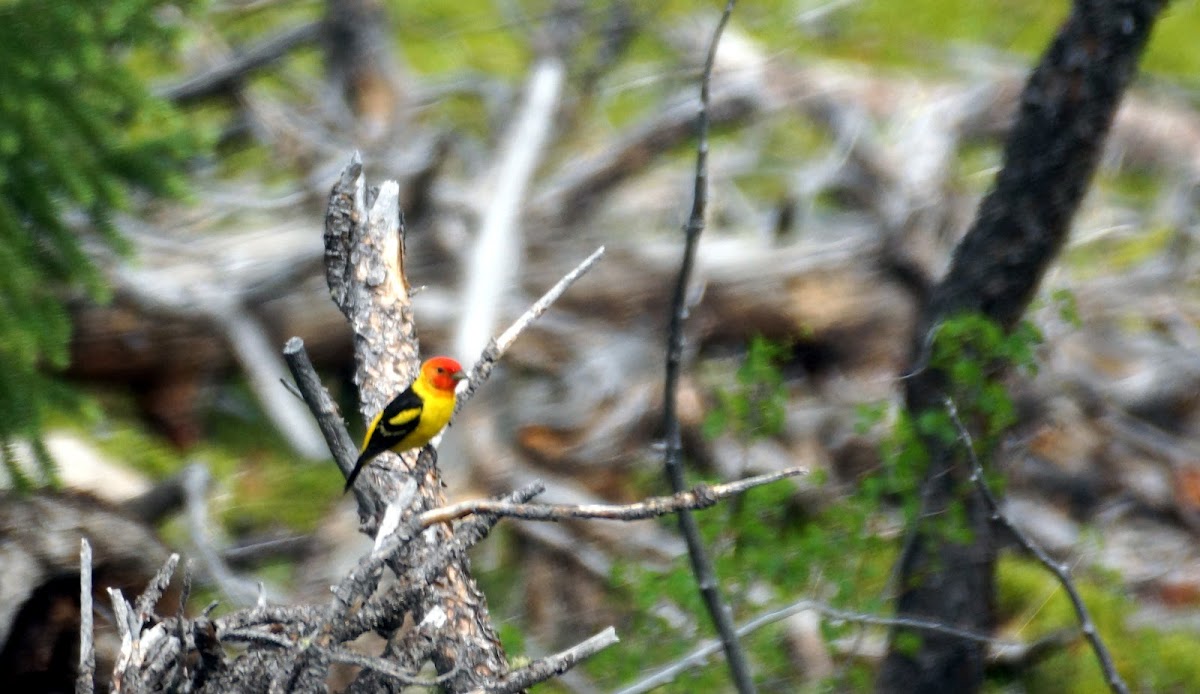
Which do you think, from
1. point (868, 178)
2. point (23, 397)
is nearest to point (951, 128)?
point (868, 178)

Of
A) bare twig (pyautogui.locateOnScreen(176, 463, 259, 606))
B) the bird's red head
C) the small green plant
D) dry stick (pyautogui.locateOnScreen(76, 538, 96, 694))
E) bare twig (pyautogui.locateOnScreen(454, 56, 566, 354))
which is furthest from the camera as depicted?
bare twig (pyautogui.locateOnScreen(454, 56, 566, 354))

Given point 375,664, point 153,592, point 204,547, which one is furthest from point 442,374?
point 204,547

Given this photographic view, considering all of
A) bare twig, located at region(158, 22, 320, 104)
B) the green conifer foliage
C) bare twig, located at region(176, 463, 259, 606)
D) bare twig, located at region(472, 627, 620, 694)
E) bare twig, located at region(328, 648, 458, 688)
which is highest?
bare twig, located at region(158, 22, 320, 104)

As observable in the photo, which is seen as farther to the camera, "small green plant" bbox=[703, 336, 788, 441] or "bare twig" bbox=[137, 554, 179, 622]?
"small green plant" bbox=[703, 336, 788, 441]

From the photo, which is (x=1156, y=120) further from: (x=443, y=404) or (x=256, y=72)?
(x=443, y=404)

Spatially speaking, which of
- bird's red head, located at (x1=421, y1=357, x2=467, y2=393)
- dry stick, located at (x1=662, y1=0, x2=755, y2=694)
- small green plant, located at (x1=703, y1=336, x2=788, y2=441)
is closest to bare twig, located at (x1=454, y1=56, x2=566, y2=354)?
small green plant, located at (x1=703, y1=336, x2=788, y2=441)

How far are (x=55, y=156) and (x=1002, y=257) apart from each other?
3429mm

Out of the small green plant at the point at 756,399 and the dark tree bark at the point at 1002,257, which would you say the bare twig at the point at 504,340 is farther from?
the dark tree bark at the point at 1002,257

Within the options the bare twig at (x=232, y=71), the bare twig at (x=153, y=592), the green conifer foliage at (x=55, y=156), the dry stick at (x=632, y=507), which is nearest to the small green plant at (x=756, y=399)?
the dry stick at (x=632, y=507)

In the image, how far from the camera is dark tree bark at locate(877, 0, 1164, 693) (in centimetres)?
420

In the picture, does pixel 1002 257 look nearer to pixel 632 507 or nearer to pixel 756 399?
pixel 756 399

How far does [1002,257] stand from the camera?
14.5ft

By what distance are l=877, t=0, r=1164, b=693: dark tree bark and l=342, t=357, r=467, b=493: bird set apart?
68.9 inches

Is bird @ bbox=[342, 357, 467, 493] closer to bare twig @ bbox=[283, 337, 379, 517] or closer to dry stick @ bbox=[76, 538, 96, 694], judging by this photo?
bare twig @ bbox=[283, 337, 379, 517]
